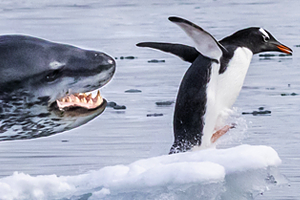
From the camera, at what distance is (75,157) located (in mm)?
6996

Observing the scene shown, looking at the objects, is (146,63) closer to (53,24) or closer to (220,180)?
(53,24)

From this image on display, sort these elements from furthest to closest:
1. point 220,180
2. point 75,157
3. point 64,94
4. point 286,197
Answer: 1. point 75,157
2. point 286,197
3. point 220,180
4. point 64,94

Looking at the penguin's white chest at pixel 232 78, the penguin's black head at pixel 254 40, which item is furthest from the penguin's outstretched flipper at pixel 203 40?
the penguin's black head at pixel 254 40

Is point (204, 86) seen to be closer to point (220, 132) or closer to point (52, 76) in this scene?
point (220, 132)

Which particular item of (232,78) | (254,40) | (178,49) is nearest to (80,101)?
(178,49)

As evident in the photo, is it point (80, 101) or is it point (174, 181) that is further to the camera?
point (174, 181)

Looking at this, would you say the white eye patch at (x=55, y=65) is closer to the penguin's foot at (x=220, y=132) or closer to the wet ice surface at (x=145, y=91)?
the wet ice surface at (x=145, y=91)

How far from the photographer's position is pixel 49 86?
13.0ft

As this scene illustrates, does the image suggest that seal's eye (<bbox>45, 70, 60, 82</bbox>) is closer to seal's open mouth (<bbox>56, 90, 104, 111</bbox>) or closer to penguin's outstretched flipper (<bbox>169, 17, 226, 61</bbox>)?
seal's open mouth (<bbox>56, 90, 104, 111</bbox>)

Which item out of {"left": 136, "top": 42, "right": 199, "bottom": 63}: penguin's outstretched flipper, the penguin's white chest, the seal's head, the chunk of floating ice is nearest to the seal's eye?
the seal's head

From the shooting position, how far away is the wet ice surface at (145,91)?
693 centimetres

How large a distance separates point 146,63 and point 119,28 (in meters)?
4.20

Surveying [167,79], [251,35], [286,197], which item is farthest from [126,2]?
[286,197]

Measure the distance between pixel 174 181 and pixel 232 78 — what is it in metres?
2.67
